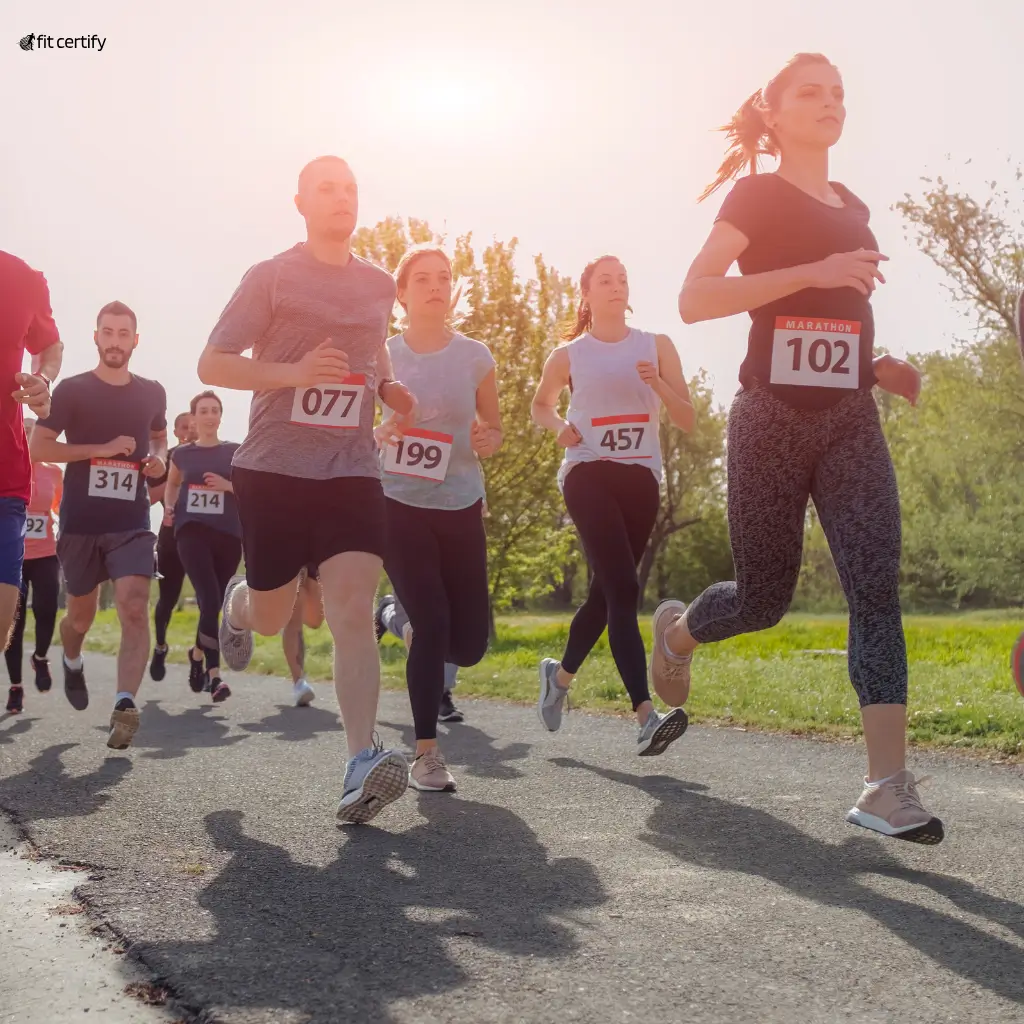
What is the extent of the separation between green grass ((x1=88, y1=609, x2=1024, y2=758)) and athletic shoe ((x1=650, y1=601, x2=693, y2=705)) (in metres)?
1.49

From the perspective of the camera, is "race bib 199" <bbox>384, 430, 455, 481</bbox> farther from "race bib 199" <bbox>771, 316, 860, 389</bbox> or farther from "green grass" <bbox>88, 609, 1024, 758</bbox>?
"green grass" <bbox>88, 609, 1024, 758</bbox>

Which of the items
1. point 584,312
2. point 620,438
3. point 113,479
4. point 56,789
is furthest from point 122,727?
point 584,312

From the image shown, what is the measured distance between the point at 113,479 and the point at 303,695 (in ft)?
8.96

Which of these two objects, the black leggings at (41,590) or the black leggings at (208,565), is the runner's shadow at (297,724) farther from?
the black leggings at (41,590)

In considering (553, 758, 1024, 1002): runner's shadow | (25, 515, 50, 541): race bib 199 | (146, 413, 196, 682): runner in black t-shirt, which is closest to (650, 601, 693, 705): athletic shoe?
(553, 758, 1024, 1002): runner's shadow

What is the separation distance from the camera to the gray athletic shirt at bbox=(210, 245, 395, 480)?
462cm

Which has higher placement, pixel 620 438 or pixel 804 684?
pixel 620 438

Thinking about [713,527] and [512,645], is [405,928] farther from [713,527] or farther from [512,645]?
[713,527]

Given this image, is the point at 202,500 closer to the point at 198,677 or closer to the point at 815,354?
the point at 198,677

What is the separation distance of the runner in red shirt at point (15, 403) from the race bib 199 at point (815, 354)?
2447mm

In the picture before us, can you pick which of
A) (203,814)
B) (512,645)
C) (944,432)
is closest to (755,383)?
(203,814)

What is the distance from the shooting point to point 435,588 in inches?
211

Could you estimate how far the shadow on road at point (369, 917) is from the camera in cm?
254

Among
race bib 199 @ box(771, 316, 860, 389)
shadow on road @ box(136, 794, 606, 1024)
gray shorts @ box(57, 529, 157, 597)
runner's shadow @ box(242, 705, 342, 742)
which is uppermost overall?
race bib 199 @ box(771, 316, 860, 389)
